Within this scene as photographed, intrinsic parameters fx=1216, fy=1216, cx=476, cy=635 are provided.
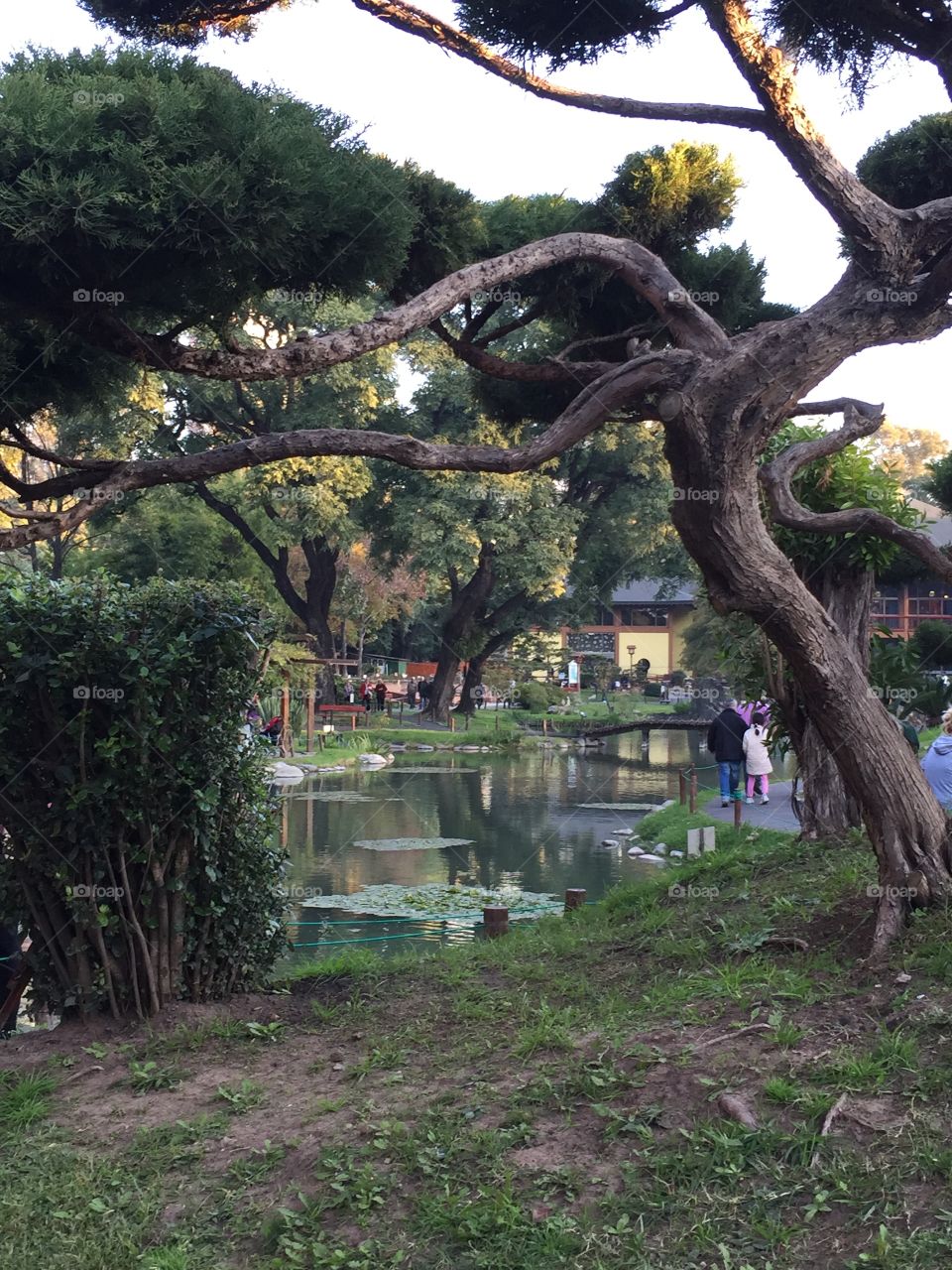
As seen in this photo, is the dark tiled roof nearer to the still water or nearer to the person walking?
the still water

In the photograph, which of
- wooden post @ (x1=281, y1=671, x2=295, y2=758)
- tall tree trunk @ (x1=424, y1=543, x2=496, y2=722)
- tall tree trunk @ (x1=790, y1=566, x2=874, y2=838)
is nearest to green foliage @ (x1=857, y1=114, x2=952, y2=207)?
tall tree trunk @ (x1=790, y1=566, x2=874, y2=838)

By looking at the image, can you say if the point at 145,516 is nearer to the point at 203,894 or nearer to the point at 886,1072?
the point at 203,894

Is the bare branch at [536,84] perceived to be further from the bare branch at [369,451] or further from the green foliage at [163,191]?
the bare branch at [369,451]

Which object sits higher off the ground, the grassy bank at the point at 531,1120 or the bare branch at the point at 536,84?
the bare branch at the point at 536,84

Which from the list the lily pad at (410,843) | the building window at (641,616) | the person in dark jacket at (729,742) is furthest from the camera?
the building window at (641,616)

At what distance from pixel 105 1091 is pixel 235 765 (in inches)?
66.4

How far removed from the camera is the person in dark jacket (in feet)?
54.2

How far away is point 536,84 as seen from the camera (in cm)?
682

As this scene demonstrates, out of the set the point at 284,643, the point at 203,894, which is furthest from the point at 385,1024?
the point at 284,643

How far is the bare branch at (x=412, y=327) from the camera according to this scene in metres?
5.56

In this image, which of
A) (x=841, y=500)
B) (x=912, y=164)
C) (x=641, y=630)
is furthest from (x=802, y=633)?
(x=641, y=630)

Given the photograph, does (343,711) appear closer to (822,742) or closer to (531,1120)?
(822,742)

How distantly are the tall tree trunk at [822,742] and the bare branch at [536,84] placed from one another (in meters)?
3.80

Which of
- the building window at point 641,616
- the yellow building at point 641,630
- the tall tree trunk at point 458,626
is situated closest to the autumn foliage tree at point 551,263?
the tall tree trunk at point 458,626
